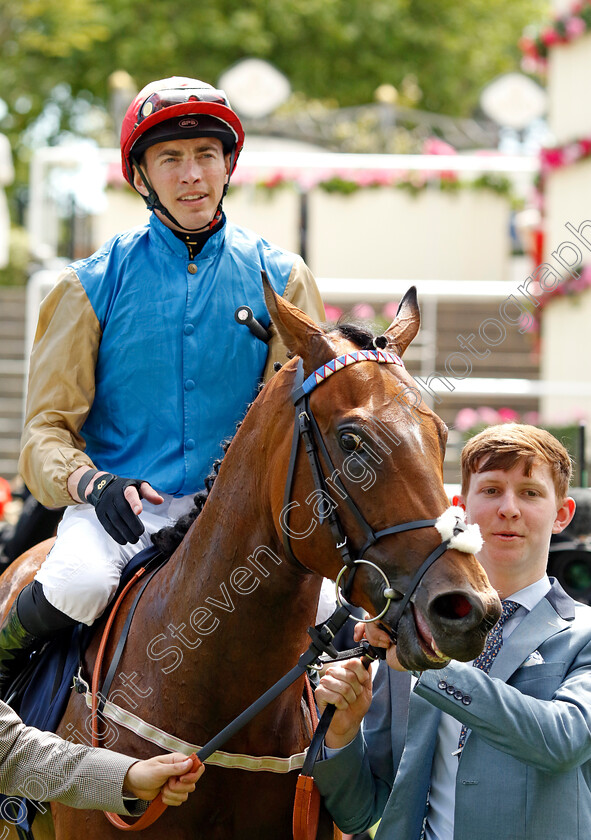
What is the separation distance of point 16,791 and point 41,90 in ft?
69.7

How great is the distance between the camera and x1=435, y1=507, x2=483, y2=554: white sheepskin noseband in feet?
6.78

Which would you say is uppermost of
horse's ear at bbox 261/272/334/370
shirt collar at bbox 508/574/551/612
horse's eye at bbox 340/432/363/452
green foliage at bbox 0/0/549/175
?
green foliage at bbox 0/0/549/175

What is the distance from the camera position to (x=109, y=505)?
2.64 metres

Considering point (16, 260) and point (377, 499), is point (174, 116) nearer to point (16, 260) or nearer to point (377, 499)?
point (377, 499)

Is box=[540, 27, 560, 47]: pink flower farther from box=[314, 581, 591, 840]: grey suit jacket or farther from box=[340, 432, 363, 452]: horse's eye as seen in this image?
box=[340, 432, 363, 452]: horse's eye

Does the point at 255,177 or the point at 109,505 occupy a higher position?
the point at 255,177

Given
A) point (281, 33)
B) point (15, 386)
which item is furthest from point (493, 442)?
point (281, 33)

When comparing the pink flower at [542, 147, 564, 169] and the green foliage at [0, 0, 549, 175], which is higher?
the green foliage at [0, 0, 549, 175]

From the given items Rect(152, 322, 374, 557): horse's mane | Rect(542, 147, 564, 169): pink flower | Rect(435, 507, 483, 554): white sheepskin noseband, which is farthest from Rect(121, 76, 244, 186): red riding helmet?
Rect(542, 147, 564, 169): pink flower

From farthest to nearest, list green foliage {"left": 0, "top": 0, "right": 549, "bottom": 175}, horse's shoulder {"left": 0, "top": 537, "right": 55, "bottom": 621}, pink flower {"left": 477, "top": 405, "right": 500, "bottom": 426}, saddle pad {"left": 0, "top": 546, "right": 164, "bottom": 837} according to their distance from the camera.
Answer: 1. green foliage {"left": 0, "top": 0, "right": 549, "bottom": 175}
2. pink flower {"left": 477, "top": 405, "right": 500, "bottom": 426}
3. horse's shoulder {"left": 0, "top": 537, "right": 55, "bottom": 621}
4. saddle pad {"left": 0, "top": 546, "right": 164, "bottom": 837}

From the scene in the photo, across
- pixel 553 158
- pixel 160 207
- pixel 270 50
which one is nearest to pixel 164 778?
pixel 160 207

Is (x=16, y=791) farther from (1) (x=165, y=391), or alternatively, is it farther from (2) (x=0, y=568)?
(2) (x=0, y=568)

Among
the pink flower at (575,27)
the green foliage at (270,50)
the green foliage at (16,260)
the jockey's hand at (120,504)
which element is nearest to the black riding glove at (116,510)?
the jockey's hand at (120,504)

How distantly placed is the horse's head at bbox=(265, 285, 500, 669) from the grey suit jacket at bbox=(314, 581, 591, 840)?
252 mm
